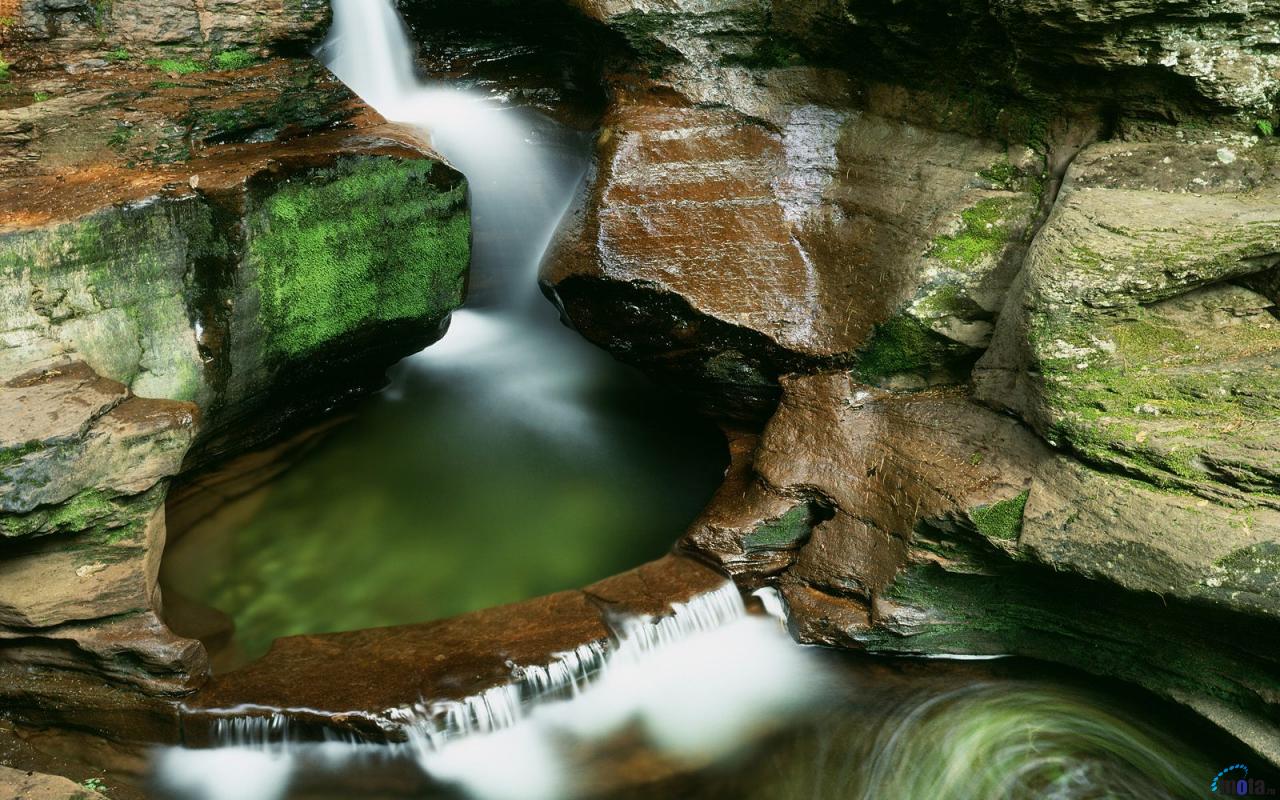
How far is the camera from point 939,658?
5.12 m

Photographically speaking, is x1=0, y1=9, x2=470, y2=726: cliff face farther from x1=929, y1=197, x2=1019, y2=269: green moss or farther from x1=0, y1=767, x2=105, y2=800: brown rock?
x1=929, y1=197, x2=1019, y2=269: green moss

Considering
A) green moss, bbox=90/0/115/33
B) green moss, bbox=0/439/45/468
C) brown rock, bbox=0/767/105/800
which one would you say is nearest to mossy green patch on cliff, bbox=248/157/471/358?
green moss, bbox=90/0/115/33

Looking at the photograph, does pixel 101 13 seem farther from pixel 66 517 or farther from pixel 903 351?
pixel 903 351

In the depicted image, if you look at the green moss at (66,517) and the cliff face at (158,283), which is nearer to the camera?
the green moss at (66,517)

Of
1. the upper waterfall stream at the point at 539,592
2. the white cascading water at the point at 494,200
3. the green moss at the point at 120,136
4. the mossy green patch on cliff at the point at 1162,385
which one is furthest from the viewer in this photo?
the white cascading water at the point at 494,200

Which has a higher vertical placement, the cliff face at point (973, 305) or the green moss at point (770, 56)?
the green moss at point (770, 56)

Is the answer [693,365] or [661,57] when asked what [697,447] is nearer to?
[693,365]

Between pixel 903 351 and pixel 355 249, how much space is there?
334 cm

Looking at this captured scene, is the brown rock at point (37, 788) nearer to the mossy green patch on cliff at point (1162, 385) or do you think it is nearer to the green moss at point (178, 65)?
the green moss at point (178, 65)

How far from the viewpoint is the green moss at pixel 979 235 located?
5359mm

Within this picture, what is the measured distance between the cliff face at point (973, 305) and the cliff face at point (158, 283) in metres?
1.22

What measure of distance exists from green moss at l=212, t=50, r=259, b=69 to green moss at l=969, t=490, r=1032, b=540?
4.94 m

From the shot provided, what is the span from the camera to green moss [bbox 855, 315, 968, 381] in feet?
17.9

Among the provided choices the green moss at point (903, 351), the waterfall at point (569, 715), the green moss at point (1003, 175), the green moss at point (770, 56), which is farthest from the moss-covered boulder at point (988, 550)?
the green moss at point (770, 56)
